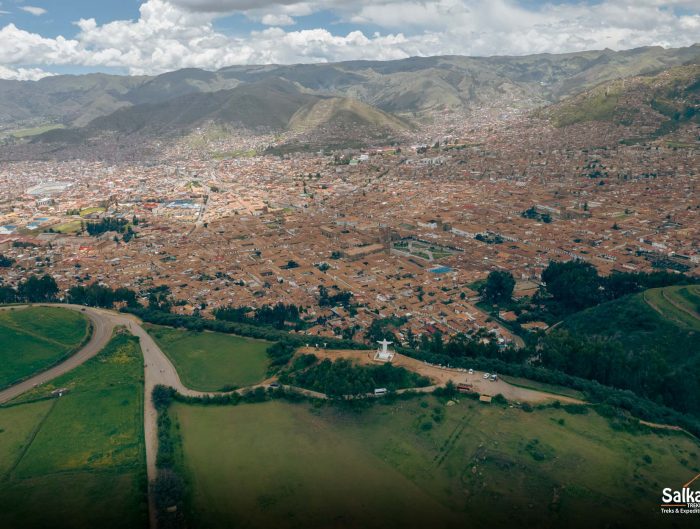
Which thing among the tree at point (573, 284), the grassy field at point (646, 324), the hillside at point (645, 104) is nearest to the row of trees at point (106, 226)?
the tree at point (573, 284)

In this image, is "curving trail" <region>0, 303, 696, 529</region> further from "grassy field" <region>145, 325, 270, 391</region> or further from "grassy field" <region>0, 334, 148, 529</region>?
"grassy field" <region>145, 325, 270, 391</region>

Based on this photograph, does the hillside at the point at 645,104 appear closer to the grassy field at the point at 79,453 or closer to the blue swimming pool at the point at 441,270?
the blue swimming pool at the point at 441,270

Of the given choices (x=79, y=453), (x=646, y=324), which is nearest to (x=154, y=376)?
(x=79, y=453)

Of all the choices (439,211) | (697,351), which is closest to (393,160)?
(439,211)

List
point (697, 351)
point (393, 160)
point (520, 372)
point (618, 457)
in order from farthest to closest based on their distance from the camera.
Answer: point (393, 160) < point (697, 351) < point (520, 372) < point (618, 457)

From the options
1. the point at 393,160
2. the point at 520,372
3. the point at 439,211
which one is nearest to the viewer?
the point at 520,372

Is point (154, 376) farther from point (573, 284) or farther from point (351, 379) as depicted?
point (573, 284)

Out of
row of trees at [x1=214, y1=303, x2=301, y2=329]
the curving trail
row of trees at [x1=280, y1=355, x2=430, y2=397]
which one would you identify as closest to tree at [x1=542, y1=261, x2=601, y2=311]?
the curving trail

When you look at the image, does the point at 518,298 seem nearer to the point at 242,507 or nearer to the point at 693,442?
the point at 693,442
